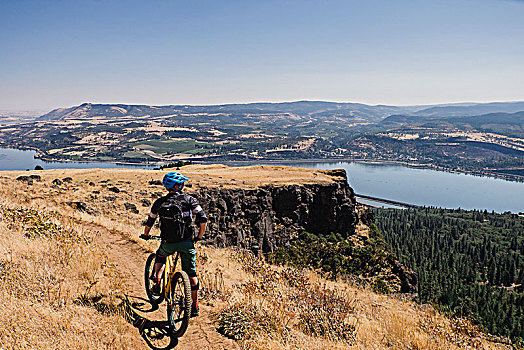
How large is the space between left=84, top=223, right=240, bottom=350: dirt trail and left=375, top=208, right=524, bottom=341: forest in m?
46.8

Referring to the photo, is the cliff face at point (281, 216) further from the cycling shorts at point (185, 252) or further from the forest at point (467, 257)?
the cycling shorts at point (185, 252)

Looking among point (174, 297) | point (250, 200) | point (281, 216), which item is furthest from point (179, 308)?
point (281, 216)

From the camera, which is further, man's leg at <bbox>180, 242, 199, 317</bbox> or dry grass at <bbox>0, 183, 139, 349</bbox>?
man's leg at <bbox>180, 242, 199, 317</bbox>

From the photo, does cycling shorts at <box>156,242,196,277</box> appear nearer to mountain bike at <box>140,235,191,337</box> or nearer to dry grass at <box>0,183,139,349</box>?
mountain bike at <box>140,235,191,337</box>

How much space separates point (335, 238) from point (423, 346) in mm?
49338

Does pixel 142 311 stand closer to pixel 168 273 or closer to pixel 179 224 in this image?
pixel 168 273

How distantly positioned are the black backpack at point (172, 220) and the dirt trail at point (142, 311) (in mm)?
1927

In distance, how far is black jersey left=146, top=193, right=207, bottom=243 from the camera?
22.6 ft

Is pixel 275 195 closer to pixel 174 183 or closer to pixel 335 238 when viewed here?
pixel 335 238

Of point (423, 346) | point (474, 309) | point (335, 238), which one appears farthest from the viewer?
point (474, 309)

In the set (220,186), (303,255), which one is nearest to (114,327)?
(220,186)

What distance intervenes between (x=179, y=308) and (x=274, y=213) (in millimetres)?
41946

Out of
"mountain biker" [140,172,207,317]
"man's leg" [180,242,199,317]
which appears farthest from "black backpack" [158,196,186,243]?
"man's leg" [180,242,199,317]

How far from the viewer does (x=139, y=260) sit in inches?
446
